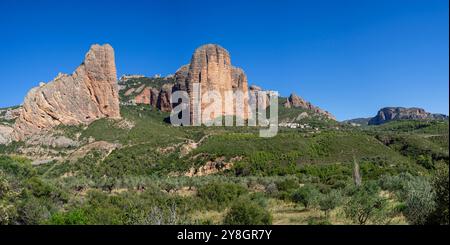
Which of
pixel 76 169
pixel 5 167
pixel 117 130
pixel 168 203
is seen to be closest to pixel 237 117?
pixel 117 130

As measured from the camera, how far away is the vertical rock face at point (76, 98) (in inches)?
3334

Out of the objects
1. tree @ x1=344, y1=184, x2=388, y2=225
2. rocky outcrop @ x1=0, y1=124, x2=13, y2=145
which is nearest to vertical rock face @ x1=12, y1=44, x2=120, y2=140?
rocky outcrop @ x1=0, y1=124, x2=13, y2=145

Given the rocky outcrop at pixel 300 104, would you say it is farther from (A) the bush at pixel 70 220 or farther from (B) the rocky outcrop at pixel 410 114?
(A) the bush at pixel 70 220

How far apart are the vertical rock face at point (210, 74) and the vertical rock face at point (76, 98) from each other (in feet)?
83.1

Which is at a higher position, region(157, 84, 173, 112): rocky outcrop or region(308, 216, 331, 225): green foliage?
region(157, 84, 173, 112): rocky outcrop

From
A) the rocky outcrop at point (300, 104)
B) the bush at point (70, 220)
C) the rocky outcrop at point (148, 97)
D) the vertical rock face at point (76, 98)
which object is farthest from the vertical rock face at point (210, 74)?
the bush at point (70, 220)

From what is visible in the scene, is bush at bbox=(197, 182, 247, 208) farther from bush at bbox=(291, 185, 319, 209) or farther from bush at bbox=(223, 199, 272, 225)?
bush at bbox=(223, 199, 272, 225)

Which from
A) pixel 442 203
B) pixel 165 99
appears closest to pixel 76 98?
pixel 165 99

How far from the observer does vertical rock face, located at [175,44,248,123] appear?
11188 centimetres

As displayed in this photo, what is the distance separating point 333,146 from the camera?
218 ft

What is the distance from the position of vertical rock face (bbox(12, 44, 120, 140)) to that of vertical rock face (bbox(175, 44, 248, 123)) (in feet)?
83.1
